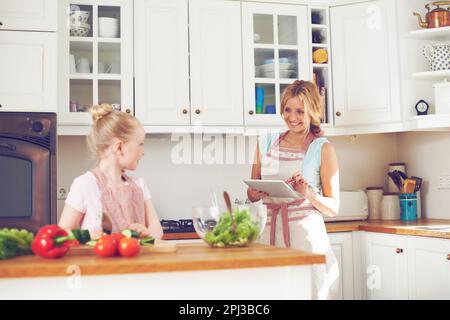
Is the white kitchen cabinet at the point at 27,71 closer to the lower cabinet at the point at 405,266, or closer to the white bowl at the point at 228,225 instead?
the white bowl at the point at 228,225

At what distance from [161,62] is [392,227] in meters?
1.58

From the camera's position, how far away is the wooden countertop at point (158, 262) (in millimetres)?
1416

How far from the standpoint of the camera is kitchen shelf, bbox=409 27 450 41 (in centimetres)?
333

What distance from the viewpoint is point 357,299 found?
11.0ft

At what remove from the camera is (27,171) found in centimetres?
283

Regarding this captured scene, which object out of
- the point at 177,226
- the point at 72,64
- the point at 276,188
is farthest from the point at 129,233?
the point at 72,64

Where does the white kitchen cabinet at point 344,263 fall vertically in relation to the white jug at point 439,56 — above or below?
below

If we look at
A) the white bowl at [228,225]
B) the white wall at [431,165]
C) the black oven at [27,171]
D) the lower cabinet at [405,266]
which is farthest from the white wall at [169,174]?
the white bowl at [228,225]

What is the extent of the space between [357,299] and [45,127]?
1.97 meters

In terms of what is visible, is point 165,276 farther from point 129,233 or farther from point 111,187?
point 111,187

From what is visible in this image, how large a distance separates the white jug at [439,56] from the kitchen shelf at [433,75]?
0.04 metres

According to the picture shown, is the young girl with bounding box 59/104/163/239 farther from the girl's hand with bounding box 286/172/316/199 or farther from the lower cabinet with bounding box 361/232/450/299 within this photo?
the lower cabinet with bounding box 361/232/450/299

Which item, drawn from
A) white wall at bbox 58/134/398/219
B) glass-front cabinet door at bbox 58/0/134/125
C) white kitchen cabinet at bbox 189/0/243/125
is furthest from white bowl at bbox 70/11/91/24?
white wall at bbox 58/134/398/219
